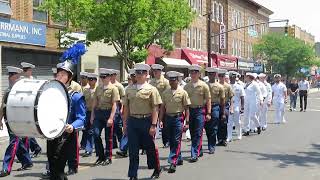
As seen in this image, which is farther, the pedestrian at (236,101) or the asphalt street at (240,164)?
the pedestrian at (236,101)

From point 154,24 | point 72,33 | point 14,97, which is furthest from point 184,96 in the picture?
point 72,33

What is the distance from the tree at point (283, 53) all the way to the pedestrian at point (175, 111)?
2066 inches

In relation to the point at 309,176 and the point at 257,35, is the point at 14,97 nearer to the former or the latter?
the point at 309,176

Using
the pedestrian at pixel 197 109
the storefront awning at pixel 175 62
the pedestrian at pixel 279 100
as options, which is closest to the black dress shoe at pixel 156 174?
the pedestrian at pixel 197 109

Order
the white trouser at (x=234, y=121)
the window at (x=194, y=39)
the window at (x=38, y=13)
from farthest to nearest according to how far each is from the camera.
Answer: the window at (x=194, y=39)
the window at (x=38, y=13)
the white trouser at (x=234, y=121)

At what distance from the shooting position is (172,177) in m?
8.98

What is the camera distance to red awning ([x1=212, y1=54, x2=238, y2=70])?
160 ft

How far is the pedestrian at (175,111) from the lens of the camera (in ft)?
31.4

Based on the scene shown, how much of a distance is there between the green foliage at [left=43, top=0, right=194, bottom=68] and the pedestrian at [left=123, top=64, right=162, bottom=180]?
13.9 metres

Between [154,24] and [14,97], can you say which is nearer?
[14,97]

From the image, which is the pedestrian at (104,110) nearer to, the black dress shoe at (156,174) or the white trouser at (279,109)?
the black dress shoe at (156,174)

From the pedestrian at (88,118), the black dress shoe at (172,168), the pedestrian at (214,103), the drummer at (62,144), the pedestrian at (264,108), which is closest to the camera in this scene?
the drummer at (62,144)

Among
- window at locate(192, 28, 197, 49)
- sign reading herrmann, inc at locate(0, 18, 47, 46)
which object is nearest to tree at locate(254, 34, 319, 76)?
window at locate(192, 28, 197, 49)

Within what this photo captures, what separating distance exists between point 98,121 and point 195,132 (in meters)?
1.78
